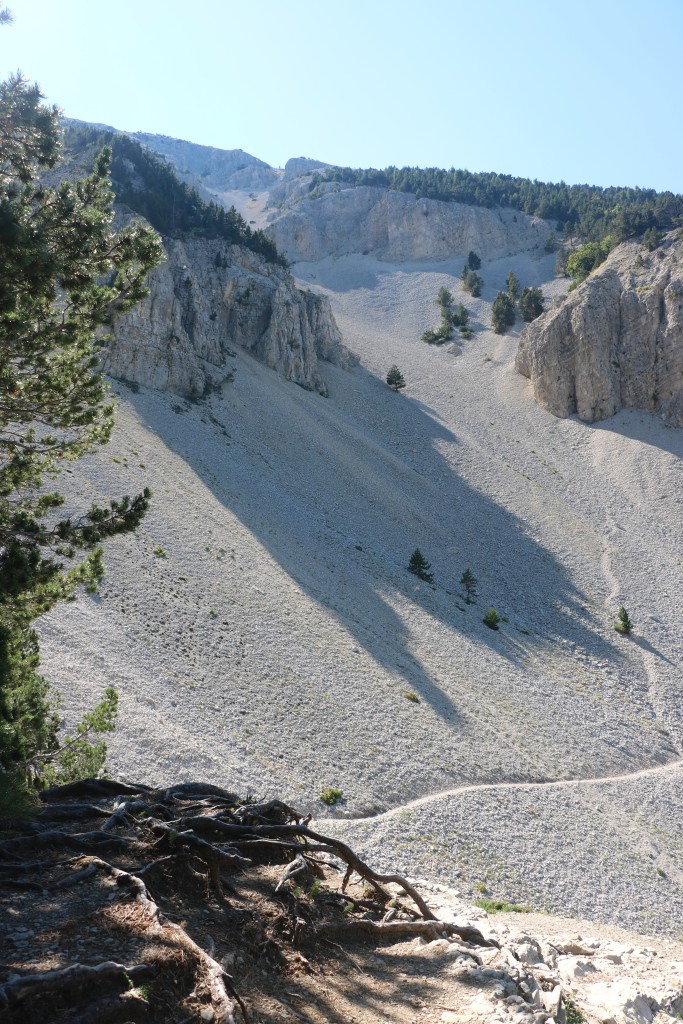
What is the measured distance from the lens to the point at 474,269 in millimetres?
128750

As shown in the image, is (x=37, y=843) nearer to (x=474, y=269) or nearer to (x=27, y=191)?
(x=27, y=191)

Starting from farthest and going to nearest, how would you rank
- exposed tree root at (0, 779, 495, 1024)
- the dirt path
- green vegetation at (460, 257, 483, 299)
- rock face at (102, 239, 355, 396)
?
green vegetation at (460, 257, 483, 299)
rock face at (102, 239, 355, 396)
the dirt path
exposed tree root at (0, 779, 495, 1024)

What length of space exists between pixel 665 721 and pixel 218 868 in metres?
37.5

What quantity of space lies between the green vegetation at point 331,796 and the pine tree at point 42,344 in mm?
13545

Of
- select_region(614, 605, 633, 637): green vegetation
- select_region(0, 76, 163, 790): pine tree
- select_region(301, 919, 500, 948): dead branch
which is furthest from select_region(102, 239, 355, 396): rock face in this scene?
select_region(301, 919, 500, 948): dead branch

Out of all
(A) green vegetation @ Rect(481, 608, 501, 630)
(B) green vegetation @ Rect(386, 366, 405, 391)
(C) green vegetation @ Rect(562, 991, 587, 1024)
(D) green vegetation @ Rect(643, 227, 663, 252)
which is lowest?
(A) green vegetation @ Rect(481, 608, 501, 630)

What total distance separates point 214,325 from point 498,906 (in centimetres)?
6303

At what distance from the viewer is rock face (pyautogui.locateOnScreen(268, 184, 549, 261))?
13675 centimetres

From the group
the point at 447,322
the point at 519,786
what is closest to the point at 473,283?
the point at 447,322

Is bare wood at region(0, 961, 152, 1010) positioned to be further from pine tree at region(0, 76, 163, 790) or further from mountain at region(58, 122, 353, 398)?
mountain at region(58, 122, 353, 398)

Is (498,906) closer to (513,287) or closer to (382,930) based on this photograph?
(382,930)

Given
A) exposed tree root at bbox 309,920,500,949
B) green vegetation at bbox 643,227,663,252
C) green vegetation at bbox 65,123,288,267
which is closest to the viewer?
exposed tree root at bbox 309,920,500,949

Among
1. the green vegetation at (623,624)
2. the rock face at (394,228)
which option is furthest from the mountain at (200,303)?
the rock face at (394,228)

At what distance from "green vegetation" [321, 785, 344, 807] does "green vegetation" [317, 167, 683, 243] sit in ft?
313
